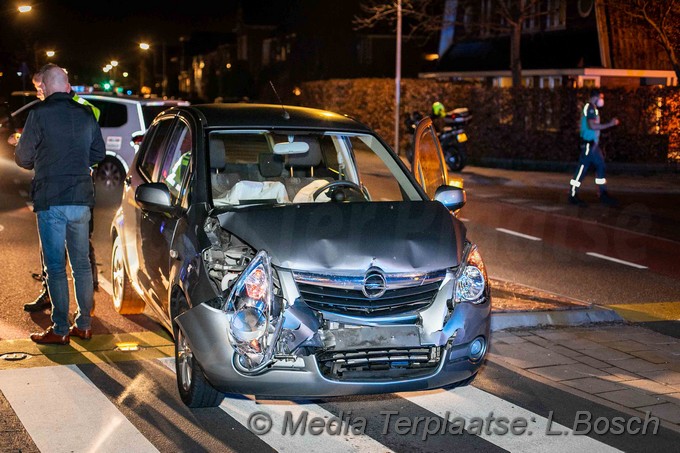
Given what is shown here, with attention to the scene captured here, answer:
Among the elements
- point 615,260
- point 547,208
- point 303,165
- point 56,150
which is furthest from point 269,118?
point 547,208

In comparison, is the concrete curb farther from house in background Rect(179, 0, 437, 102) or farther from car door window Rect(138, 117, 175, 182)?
house in background Rect(179, 0, 437, 102)

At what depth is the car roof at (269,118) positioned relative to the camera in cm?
697

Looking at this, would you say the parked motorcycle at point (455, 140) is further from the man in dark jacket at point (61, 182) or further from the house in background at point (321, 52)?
the house in background at point (321, 52)

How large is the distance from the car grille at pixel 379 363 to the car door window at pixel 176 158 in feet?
7.08

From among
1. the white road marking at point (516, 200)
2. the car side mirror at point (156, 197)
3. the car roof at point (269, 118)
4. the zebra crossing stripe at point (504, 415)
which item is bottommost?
the white road marking at point (516, 200)

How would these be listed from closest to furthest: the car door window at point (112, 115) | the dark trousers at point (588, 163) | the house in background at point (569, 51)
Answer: the car door window at point (112, 115), the dark trousers at point (588, 163), the house in background at point (569, 51)

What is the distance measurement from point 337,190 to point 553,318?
258 centimetres

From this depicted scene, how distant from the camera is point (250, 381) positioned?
17.9 feet

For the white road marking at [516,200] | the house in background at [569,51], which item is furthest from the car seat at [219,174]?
the house in background at [569,51]

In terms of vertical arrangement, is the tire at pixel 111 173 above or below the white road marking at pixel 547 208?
above

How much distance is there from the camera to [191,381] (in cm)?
601

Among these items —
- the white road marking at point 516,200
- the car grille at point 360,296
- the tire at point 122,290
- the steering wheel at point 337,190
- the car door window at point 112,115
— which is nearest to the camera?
the car grille at point 360,296

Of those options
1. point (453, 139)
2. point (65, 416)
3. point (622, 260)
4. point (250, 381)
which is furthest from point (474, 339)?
point (453, 139)

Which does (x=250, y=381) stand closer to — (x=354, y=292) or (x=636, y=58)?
(x=354, y=292)
